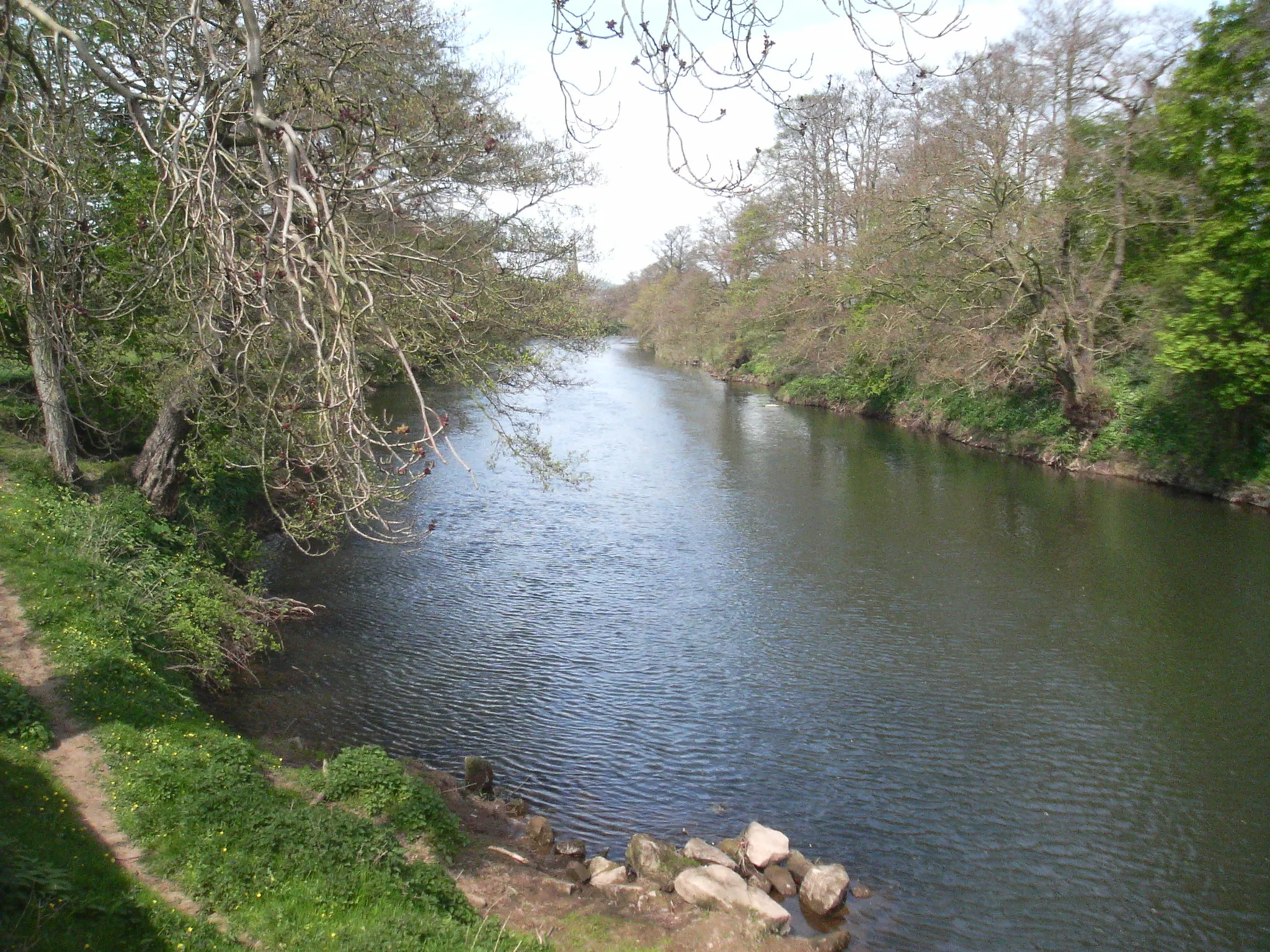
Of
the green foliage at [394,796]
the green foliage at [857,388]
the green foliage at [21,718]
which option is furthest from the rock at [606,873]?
the green foliage at [857,388]

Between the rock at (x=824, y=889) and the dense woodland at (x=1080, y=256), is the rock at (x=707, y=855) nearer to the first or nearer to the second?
the rock at (x=824, y=889)

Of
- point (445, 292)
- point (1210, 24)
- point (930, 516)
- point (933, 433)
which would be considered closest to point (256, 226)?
point (445, 292)

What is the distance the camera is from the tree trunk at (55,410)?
35.3 ft

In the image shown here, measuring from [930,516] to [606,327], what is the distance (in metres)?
7.79

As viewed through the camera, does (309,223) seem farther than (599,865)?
No

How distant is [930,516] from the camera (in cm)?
1916

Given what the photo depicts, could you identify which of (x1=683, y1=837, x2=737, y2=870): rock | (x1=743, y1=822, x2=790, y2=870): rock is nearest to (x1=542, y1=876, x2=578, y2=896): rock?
(x1=683, y1=837, x2=737, y2=870): rock

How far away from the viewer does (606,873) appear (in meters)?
7.48

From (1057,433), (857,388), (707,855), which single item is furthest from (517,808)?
(857,388)

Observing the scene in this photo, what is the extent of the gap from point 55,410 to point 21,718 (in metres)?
5.71

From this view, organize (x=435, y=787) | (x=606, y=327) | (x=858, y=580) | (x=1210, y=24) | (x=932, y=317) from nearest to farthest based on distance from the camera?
(x=435, y=787), (x=858, y=580), (x=606, y=327), (x=1210, y=24), (x=932, y=317)

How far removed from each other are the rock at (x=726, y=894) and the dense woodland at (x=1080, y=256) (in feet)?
33.1

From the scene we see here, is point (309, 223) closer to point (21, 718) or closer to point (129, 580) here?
point (21, 718)

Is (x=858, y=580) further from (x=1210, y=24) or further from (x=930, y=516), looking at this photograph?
(x=1210, y=24)
